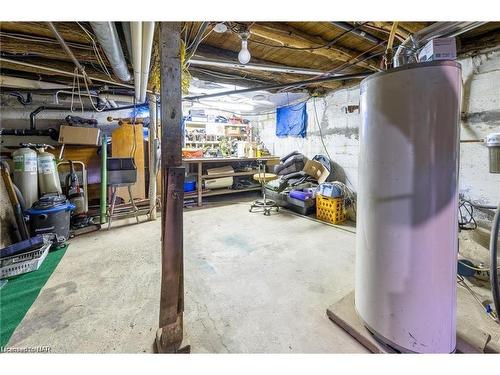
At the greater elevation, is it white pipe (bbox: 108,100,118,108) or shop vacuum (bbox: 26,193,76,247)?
white pipe (bbox: 108,100,118,108)

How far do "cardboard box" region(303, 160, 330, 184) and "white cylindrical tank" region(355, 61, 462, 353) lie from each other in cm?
306

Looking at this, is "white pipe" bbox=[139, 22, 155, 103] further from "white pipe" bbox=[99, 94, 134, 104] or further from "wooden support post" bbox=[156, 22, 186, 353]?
"white pipe" bbox=[99, 94, 134, 104]

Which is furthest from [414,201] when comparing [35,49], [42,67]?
[42,67]

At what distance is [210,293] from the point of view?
6.38 feet

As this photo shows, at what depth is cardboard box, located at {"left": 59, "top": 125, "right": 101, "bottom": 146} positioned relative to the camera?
3834 millimetres

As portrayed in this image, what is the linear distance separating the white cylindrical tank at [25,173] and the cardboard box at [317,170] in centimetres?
421

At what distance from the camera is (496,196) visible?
2453 mm

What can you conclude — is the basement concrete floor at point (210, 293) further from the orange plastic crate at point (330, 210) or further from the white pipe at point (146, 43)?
the white pipe at point (146, 43)

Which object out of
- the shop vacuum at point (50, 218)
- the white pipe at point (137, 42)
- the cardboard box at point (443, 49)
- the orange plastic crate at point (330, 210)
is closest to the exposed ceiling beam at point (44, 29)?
the white pipe at point (137, 42)

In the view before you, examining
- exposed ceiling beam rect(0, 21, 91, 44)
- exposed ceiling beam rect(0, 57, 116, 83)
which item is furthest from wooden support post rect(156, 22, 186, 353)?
exposed ceiling beam rect(0, 57, 116, 83)

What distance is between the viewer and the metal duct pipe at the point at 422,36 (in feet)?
4.71
